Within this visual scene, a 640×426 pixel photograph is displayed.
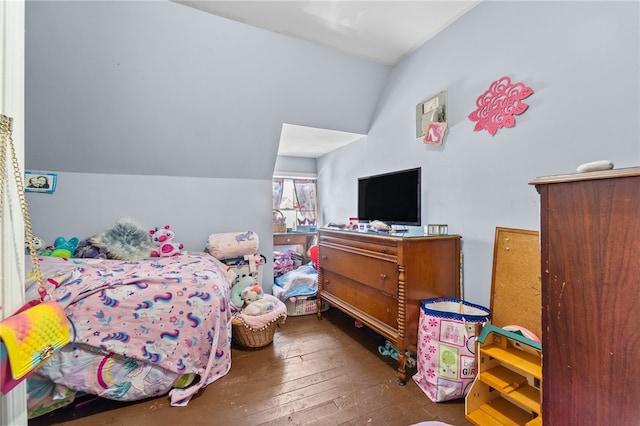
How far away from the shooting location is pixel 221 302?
1.90 m

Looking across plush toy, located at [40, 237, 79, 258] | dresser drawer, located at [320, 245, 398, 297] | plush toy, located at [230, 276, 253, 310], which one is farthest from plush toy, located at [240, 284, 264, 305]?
plush toy, located at [40, 237, 79, 258]

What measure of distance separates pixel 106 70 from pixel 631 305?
3064mm

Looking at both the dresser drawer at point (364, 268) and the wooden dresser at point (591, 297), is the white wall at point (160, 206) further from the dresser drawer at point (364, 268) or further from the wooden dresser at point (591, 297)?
the wooden dresser at point (591, 297)

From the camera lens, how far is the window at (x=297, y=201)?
434cm

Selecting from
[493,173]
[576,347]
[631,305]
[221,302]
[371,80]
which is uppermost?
[371,80]

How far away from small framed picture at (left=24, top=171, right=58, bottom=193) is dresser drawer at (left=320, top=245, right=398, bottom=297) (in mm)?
2565

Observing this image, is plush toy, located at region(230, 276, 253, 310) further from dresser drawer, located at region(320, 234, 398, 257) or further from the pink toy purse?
the pink toy purse

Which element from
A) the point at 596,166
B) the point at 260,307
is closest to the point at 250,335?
the point at 260,307

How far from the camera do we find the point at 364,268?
2168 mm

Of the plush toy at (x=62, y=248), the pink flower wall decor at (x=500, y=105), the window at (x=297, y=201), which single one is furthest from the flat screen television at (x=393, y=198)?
the plush toy at (x=62, y=248)

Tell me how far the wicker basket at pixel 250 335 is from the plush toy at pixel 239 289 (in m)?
0.24

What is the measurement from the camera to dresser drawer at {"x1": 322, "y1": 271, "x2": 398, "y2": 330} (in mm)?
1909

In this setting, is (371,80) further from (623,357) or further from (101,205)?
(101,205)

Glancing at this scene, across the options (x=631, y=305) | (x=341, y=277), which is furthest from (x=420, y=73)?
(x=631, y=305)
